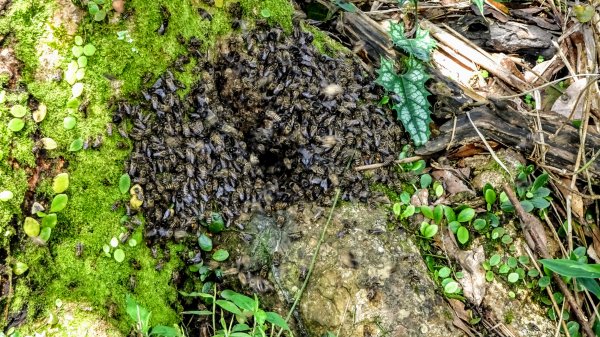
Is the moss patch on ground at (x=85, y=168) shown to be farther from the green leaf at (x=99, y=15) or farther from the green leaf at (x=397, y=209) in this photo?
the green leaf at (x=397, y=209)

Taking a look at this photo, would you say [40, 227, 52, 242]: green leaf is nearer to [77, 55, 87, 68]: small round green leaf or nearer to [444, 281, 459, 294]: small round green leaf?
[77, 55, 87, 68]: small round green leaf

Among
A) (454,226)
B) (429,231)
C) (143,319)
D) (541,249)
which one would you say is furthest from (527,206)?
(143,319)

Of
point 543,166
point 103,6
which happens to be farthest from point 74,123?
point 543,166

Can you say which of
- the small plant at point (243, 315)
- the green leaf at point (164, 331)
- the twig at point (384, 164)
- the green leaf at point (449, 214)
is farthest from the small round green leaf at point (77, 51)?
the green leaf at point (449, 214)

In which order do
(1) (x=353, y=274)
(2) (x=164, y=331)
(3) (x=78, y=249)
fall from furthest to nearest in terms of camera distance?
(1) (x=353, y=274)
(3) (x=78, y=249)
(2) (x=164, y=331)

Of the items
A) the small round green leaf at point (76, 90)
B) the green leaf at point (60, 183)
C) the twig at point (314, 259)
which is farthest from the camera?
the twig at point (314, 259)

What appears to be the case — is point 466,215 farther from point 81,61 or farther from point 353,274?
point 81,61

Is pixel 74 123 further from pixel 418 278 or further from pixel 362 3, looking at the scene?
pixel 362 3

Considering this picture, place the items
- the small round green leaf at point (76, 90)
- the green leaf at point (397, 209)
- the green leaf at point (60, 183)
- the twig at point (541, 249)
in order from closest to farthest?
the green leaf at point (60, 183) < the small round green leaf at point (76, 90) < the twig at point (541, 249) < the green leaf at point (397, 209)
